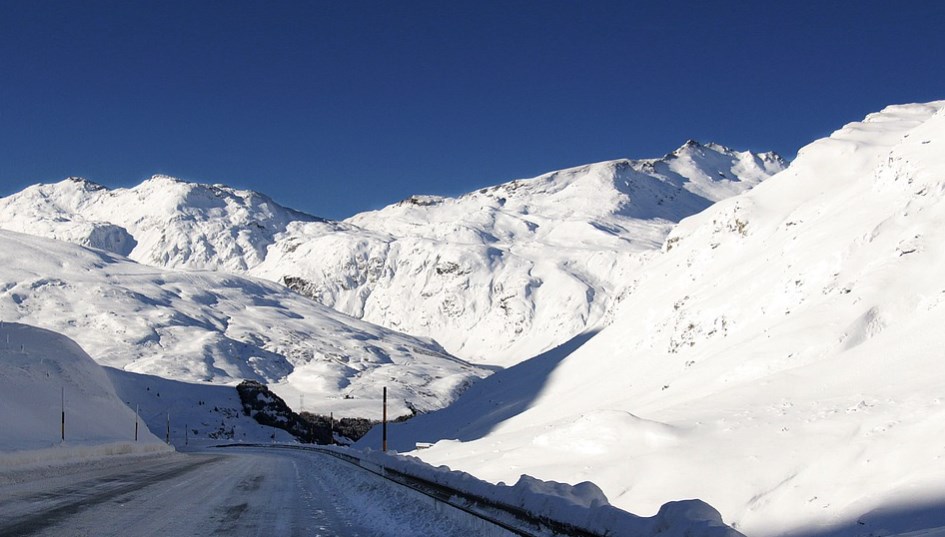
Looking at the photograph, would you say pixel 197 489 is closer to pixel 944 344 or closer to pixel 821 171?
pixel 944 344

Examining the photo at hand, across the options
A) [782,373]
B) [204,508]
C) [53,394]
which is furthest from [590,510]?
[53,394]

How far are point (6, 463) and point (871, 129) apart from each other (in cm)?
9607

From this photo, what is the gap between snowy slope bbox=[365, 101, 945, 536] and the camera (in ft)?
85.4

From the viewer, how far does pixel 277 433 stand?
18912 cm

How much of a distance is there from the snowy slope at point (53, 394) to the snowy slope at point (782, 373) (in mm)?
31917

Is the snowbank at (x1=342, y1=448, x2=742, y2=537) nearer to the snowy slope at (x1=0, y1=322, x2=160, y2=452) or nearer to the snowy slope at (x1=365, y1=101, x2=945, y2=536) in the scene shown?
the snowy slope at (x1=365, y1=101, x2=945, y2=536)

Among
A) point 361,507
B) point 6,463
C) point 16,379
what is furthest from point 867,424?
point 16,379

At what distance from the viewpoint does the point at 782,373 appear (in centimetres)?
4328

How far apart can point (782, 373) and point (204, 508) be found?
34032 mm

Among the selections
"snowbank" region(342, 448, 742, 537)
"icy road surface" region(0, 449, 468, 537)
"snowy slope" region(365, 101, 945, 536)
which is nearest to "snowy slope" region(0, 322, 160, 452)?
"snowy slope" region(365, 101, 945, 536)

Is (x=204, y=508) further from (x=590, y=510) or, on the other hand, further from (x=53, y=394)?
(x=53, y=394)

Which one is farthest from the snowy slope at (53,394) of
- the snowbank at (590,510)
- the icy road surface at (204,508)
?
the snowbank at (590,510)

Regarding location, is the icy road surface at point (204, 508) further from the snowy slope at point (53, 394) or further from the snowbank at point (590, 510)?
the snowy slope at point (53, 394)

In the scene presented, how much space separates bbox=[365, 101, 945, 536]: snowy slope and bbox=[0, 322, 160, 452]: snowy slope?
31.9m
